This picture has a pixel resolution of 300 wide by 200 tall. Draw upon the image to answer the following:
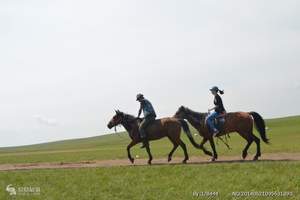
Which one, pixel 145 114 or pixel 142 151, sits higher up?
pixel 145 114

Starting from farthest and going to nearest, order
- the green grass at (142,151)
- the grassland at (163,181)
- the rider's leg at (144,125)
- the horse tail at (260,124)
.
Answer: the green grass at (142,151), the rider's leg at (144,125), the horse tail at (260,124), the grassland at (163,181)

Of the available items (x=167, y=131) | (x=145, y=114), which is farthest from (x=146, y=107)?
(x=167, y=131)

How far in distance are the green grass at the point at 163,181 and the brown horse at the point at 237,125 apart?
127 inches

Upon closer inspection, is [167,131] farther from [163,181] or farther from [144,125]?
[163,181]

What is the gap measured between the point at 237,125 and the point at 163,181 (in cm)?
546

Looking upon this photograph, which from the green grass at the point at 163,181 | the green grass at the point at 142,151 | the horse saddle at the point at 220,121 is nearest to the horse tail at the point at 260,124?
the horse saddle at the point at 220,121

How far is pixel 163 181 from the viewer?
16.8 metres

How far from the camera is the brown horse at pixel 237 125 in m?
20.8

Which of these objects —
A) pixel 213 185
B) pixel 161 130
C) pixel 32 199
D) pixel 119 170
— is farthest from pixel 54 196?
pixel 161 130

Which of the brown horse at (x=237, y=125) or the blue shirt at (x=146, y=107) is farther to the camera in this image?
the blue shirt at (x=146, y=107)

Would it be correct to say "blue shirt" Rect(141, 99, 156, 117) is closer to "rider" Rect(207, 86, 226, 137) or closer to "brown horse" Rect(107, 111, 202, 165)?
"brown horse" Rect(107, 111, 202, 165)

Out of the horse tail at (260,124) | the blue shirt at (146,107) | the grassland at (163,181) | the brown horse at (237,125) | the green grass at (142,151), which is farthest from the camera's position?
the green grass at (142,151)

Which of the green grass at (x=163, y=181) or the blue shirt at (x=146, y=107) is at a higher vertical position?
the blue shirt at (x=146, y=107)

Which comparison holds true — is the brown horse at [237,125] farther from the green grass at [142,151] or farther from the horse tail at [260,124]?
the green grass at [142,151]
